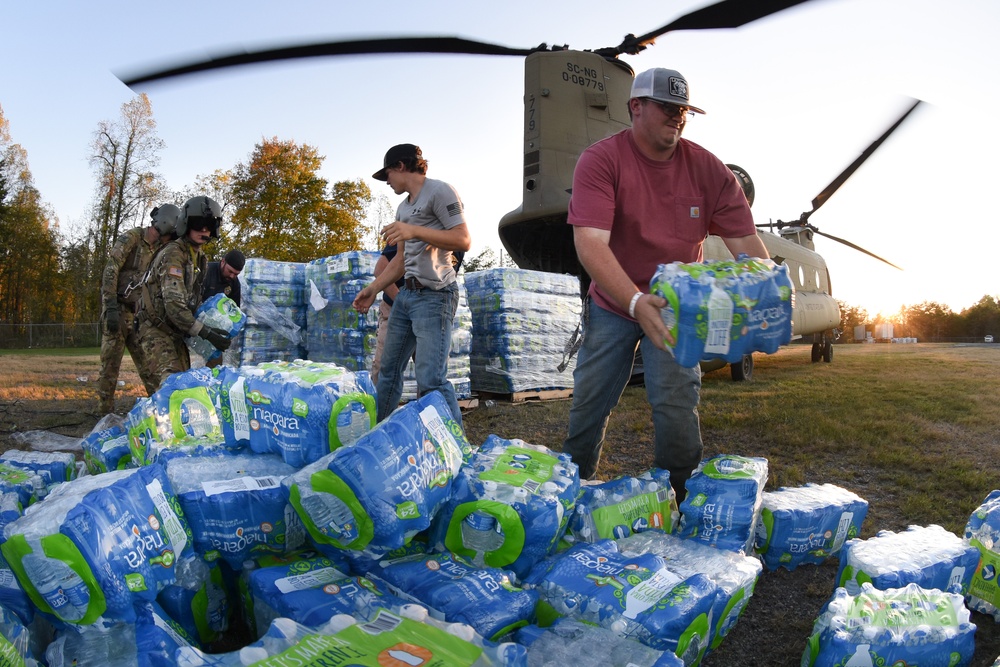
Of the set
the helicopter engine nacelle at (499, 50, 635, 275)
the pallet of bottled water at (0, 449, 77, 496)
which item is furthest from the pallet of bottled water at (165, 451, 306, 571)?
the helicopter engine nacelle at (499, 50, 635, 275)

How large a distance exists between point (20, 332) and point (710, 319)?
37.0 metres

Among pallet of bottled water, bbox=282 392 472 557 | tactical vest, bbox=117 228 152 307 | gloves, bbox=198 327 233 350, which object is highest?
tactical vest, bbox=117 228 152 307

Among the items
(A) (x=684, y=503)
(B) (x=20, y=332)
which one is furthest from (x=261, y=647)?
(B) (x=20, y=332)

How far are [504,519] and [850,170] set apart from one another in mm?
12206

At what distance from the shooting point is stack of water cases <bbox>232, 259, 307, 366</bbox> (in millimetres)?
7387

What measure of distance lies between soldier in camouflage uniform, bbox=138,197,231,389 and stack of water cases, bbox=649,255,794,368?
3.57 meters

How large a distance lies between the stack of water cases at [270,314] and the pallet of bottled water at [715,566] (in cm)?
583

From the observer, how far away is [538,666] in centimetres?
171

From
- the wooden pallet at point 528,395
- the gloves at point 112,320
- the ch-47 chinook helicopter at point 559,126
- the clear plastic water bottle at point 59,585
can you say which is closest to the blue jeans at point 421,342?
the clear plastic water bottle at point 59,585

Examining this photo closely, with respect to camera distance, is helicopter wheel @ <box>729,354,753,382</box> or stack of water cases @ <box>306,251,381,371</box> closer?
stack of water cases @ <box>306,251,381,371</box>

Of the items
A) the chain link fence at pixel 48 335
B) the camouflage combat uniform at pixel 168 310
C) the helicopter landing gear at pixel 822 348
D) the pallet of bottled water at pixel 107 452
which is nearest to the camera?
the pallet of bottled water at pixel 107 452

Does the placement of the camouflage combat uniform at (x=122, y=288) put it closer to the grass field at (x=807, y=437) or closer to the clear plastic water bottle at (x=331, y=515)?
the grass field at (x=807, y=437)

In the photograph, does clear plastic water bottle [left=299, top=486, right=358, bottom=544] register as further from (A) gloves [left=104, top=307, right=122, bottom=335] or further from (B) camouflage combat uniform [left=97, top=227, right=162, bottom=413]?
(A) gloves [left=104, top=307, right=122, bottom=335]

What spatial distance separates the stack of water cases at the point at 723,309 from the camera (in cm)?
221
